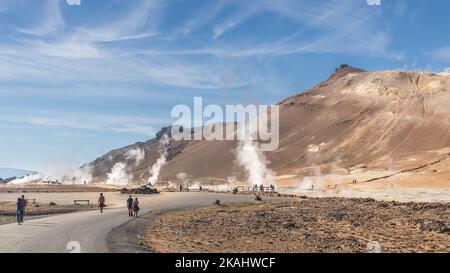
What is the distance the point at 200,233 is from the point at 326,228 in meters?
10.2

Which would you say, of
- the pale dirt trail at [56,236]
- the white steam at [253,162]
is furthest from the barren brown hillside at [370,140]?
the pale dirt trail at [56,236]

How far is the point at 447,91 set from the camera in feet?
551

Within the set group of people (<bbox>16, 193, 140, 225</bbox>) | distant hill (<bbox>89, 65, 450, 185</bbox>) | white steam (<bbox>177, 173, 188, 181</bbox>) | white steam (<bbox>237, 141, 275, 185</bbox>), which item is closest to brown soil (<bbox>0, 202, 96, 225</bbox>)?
group of people (<bbox>16, 193, 140, 225</bbox>)

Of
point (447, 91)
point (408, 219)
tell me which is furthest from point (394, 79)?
point (408, 219)

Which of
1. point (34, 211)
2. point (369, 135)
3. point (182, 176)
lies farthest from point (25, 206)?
point (182, 176)

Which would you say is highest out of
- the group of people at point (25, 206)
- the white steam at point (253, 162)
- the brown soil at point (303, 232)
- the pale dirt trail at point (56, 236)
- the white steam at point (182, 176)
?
the white steam at point (253, 162)

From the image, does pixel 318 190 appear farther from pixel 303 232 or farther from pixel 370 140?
pixel 370 140

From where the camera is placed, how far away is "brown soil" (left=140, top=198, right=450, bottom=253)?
84.9ft

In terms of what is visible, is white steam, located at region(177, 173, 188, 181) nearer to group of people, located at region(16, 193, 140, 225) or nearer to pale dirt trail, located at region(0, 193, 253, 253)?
group of people, located at region(16, 193, 140, 225)

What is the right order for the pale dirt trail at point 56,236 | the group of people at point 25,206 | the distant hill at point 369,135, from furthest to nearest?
the distant hill at point 369,135
the group of people at point 25,206
the pale dirt trail at point 56,236

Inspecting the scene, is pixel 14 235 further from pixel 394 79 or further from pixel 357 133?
pixel 394 79

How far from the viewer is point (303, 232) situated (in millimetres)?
32812

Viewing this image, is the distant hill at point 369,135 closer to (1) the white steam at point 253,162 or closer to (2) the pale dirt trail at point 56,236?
(1) the white steam at point 253,162

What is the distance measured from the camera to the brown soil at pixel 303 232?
25.9 meters
